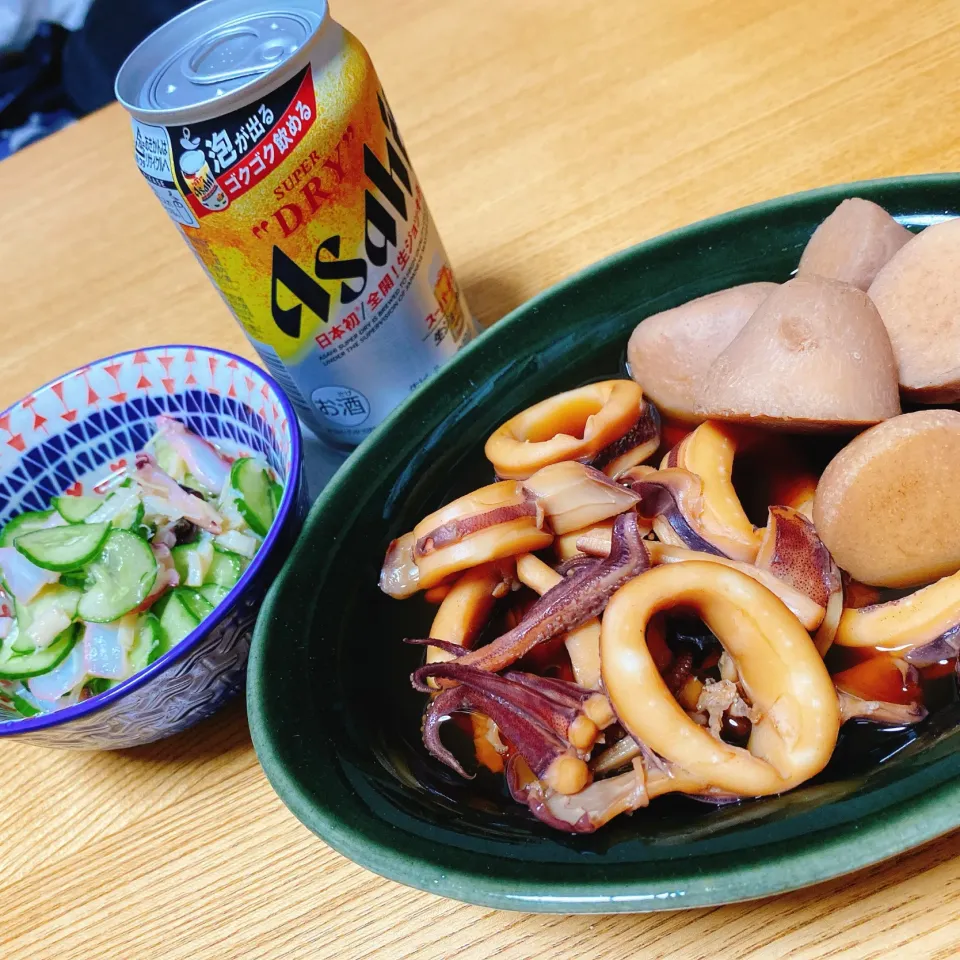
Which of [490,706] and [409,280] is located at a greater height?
[409,280]

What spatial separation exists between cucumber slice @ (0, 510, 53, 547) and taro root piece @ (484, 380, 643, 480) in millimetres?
434

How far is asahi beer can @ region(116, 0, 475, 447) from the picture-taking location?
0.63m

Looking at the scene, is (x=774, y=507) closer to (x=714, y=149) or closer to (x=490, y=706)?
(x=490, y=706)

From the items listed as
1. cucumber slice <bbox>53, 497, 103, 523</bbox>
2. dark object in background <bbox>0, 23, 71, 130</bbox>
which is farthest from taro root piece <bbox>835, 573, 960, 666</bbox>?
dark object in background <bbox>0, 23, 71, 130</bbox>

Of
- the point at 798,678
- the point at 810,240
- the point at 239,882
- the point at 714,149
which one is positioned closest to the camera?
the point at 798,678

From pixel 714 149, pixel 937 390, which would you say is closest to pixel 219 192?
pixel 937 390

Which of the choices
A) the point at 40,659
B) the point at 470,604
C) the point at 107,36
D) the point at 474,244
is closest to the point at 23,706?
the point at 40,659

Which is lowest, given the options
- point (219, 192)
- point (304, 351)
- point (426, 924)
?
point (426, 924)

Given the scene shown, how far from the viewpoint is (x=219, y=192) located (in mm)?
639

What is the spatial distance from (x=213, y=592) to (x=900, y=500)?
0.51 meters

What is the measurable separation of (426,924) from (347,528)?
30 centimetres

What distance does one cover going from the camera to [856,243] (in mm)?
660

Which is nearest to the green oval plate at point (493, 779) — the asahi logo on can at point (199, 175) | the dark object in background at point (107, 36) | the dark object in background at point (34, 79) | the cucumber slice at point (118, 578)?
the cucumber slice at point (118, 578)

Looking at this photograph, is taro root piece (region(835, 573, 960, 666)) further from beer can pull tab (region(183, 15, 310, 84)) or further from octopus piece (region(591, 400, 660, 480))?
beer can pull tab (region(183, 15, 310, 84))
